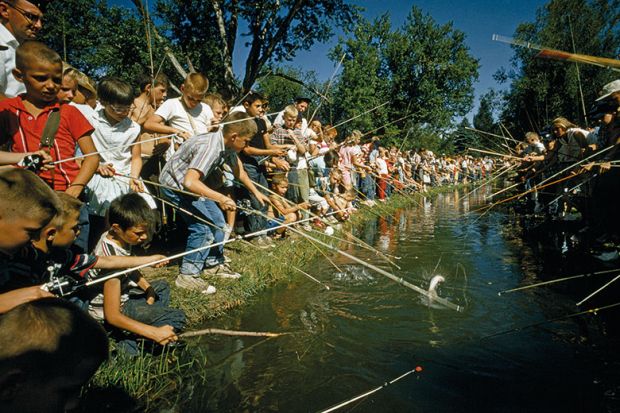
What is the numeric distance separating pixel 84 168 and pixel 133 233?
2.57 feet

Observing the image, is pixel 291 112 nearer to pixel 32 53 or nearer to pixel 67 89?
pixel 67 89

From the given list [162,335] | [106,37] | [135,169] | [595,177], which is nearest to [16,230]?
[162,335]

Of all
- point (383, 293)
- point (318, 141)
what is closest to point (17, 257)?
point (383, 293)

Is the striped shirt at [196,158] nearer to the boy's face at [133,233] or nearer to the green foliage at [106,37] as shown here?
the boy's face at [133,233]

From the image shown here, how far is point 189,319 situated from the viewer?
3582mm

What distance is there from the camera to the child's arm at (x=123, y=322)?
265cm

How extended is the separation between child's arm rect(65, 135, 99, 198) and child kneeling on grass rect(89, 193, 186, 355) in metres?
0.39

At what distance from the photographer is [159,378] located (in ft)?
8.46

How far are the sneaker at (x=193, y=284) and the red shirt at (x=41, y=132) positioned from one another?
1.55 metres

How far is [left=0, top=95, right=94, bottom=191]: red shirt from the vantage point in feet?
9.32

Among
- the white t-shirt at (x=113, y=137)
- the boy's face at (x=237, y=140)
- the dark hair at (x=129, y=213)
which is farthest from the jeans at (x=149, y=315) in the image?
the boy's face at (x=237, y=140)

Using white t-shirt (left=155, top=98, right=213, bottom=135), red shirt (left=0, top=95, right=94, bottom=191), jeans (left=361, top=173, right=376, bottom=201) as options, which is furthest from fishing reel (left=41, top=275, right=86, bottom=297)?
jeans (left=361, top=173, right=376, bottom=201)

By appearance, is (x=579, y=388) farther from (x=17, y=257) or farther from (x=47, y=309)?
(x=17, y=257)

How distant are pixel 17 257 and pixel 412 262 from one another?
5013 millimetres
